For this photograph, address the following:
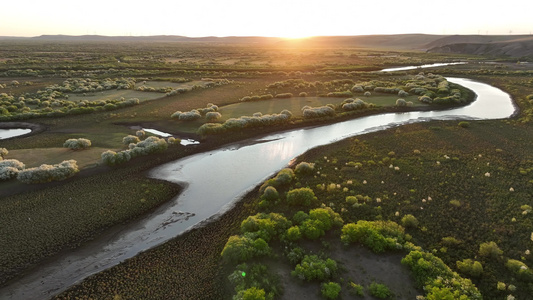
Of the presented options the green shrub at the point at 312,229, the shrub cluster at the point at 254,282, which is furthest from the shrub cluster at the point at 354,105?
the shrub cluster at the point at 254,282

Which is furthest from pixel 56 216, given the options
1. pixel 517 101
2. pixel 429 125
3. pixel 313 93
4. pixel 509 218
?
pixel 517 101

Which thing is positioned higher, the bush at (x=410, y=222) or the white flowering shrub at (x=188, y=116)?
the white flowering shrub at (x=188, y=116)

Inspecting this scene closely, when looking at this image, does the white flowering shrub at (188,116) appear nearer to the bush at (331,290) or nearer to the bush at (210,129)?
the bush at (210,129)

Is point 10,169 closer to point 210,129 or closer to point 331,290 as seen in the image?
point 210,129

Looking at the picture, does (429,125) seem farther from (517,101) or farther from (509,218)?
(517,101)

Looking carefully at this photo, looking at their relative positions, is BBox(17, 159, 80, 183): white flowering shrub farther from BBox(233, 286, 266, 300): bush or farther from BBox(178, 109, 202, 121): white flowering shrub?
BBox(233, 286, 266, 300): bush
